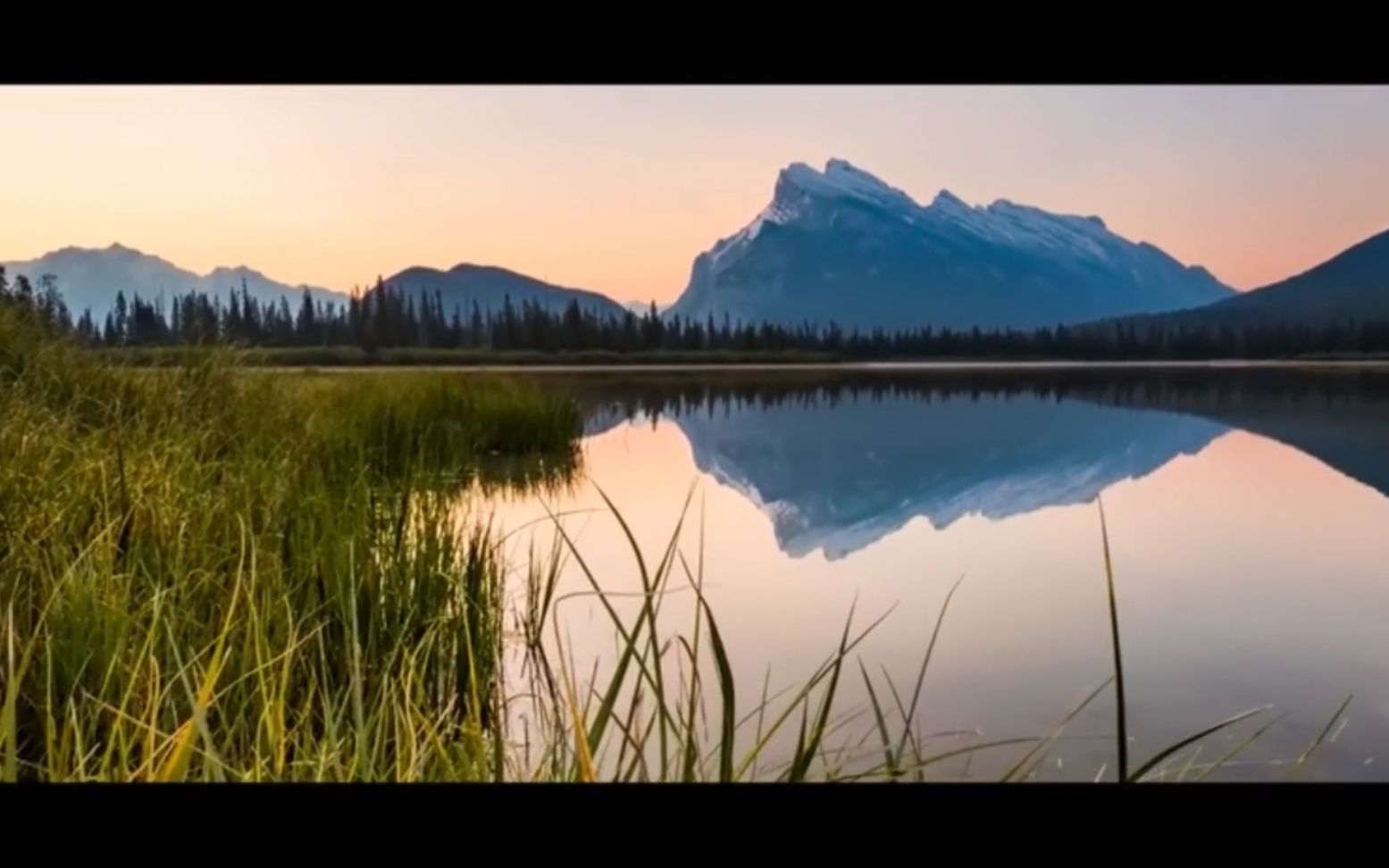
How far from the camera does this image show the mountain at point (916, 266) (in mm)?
2504

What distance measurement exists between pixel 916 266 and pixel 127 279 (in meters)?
2.23

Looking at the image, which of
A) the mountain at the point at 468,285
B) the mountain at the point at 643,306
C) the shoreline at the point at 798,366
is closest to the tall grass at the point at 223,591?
the shoreline at the point at 798,366

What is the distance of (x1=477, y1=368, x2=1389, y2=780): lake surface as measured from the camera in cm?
209

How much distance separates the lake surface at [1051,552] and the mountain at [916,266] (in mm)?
492

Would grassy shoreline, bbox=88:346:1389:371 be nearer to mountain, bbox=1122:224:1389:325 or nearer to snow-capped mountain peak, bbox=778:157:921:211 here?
mountain, bbox=1122:224:1389:325

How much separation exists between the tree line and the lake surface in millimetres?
252

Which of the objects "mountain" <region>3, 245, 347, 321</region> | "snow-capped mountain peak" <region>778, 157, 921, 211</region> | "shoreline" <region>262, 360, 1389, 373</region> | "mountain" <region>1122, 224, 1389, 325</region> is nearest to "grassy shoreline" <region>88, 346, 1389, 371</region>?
"shoreline" <region>262, 360, 1389, 373</region>

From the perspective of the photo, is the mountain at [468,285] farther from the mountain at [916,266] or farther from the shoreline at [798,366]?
the mountain at [916,266]

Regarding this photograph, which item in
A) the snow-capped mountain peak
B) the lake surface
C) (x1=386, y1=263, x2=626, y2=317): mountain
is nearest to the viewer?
the lake surface

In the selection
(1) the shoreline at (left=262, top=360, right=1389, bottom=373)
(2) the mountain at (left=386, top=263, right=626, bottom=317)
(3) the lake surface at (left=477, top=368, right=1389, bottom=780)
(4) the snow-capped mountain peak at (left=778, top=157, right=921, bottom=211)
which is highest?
(4) the snow-capped mountain peak at (left=778, top=157, right=921, bottom=211)

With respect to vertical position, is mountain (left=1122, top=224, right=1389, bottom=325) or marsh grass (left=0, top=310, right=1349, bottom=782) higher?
mountain (left=1122, top=224, right=1389, bottom=325)
